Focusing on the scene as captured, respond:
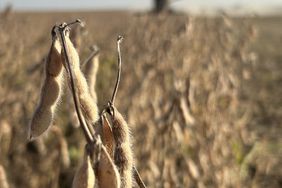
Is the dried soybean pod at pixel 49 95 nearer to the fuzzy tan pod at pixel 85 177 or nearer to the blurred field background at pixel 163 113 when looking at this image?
the fuzzy tan pod at pixel 85 177

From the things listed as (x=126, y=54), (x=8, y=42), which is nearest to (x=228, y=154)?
(x=126, y=54)

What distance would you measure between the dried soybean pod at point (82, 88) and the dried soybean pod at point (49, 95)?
51 millimetres

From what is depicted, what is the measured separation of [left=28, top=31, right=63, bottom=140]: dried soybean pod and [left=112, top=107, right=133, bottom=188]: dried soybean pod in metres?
0.14

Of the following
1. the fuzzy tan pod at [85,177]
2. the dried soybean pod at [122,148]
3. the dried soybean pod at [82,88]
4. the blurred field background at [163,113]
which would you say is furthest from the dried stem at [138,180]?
the blurred field background at [163,113]

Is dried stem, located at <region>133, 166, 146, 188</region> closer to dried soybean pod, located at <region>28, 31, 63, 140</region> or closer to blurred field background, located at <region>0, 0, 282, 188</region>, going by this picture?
dried soybean pod, located at <region>28, 31, 63, 140</region>

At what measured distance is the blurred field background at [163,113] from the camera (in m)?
3.12

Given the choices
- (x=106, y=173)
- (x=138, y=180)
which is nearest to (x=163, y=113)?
(x=138, y=180)

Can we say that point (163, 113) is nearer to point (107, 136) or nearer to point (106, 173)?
point (107, 136)

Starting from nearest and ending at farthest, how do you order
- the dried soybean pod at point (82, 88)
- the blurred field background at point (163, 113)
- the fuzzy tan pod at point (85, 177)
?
the fuzzy tan pod at point (85, 177), the dried soybean pod at point (82, 88), the blurred field background at point (163, 113)

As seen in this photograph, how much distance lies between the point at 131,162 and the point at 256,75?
892 cm

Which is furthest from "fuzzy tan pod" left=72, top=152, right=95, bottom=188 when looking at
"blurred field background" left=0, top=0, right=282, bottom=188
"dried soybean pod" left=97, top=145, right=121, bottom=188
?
"blurred field background" left=0, top=0, right=282, bottom=188

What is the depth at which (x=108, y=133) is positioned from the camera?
1176 millimetres

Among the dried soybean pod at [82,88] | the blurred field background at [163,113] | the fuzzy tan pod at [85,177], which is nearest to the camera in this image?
the fuzzy tan pod at [85,177]

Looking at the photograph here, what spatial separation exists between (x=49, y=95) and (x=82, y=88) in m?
0.11
